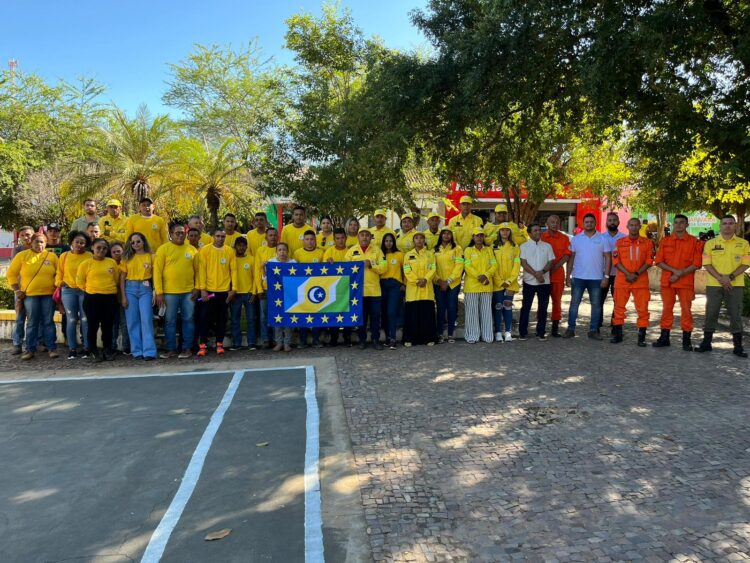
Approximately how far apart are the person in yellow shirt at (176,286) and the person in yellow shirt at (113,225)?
1.52 meters

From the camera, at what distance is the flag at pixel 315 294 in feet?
28.1

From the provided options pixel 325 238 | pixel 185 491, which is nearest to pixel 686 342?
pixel 325 238

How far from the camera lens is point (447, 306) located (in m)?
9.04

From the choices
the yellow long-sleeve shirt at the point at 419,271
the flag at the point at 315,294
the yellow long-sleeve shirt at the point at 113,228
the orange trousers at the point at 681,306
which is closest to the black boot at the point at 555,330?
the orange trousers at the point at 681,306

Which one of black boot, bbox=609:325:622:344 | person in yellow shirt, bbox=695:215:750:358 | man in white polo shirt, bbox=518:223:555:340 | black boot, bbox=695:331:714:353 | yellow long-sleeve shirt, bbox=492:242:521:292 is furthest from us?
man in white polo shirt, bbox=518:223:555:340

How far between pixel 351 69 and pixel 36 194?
17.5m

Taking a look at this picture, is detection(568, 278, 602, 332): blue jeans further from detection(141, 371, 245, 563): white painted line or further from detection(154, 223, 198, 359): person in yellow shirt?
detection(154, 223, 198, 359): person in yellow shirt

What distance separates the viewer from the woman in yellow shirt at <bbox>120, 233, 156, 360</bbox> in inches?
312

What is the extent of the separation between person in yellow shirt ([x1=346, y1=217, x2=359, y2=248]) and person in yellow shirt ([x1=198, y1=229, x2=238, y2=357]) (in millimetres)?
1924

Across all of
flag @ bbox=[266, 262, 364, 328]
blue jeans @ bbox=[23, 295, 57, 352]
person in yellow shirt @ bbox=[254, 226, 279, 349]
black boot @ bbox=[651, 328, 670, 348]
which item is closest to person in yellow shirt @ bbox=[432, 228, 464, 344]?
flag @ bbox=[266, 262, 364, 328]

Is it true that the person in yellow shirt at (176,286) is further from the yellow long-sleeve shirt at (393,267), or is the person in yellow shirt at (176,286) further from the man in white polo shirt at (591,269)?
the man in white polo shirt at (591,269)

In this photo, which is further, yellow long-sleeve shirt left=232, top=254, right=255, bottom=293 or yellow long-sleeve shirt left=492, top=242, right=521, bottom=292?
yellow long-sleeve shirt left=492, top=242, right=521, bottom=292

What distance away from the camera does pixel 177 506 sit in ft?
12.3

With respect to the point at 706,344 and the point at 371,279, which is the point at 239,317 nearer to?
the point at 371,279
